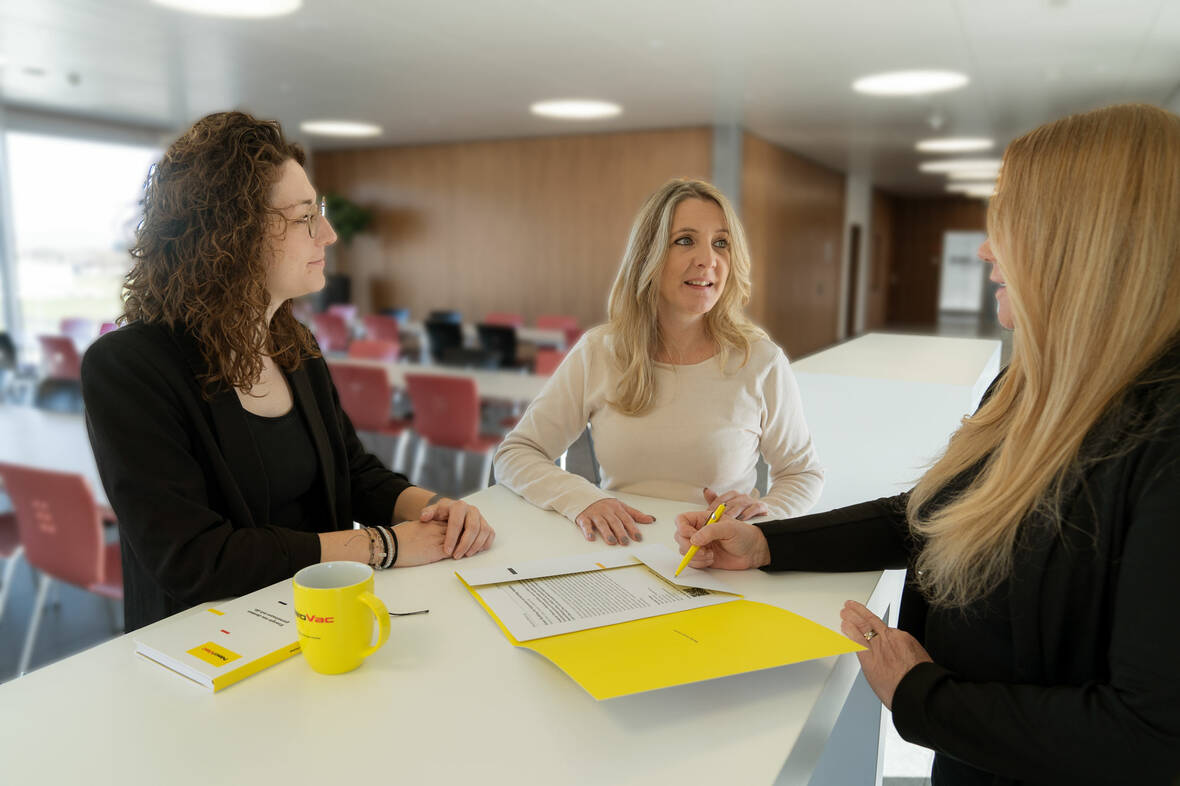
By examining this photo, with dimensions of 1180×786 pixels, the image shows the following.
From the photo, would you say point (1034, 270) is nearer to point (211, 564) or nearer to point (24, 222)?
point (211, 564)

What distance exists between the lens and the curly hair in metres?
1.33

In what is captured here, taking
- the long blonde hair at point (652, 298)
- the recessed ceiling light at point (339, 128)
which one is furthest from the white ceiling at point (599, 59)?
the long blonde hair at point (652, 298)

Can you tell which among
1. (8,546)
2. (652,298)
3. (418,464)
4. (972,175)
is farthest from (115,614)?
(972,175)

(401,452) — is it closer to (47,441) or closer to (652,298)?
(47,441)

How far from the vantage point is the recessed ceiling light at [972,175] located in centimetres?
1393

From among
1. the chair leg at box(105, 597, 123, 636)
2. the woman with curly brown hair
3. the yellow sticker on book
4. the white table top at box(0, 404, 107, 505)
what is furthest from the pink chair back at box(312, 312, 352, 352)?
the yellow sticker on book

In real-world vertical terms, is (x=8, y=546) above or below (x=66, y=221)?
below

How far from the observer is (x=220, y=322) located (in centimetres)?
133

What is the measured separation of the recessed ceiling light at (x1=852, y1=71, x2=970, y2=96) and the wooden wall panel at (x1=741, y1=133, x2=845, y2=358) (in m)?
2.70

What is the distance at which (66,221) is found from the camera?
9.32 m

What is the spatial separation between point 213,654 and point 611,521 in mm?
673

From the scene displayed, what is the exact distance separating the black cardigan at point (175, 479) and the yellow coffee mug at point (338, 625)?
334 millimetres

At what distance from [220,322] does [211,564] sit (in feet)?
1.32

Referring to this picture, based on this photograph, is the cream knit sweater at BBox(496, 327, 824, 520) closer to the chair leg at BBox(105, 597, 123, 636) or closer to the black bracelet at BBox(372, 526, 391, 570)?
the black bracelet at BBox(372, 526, 391, 570)
